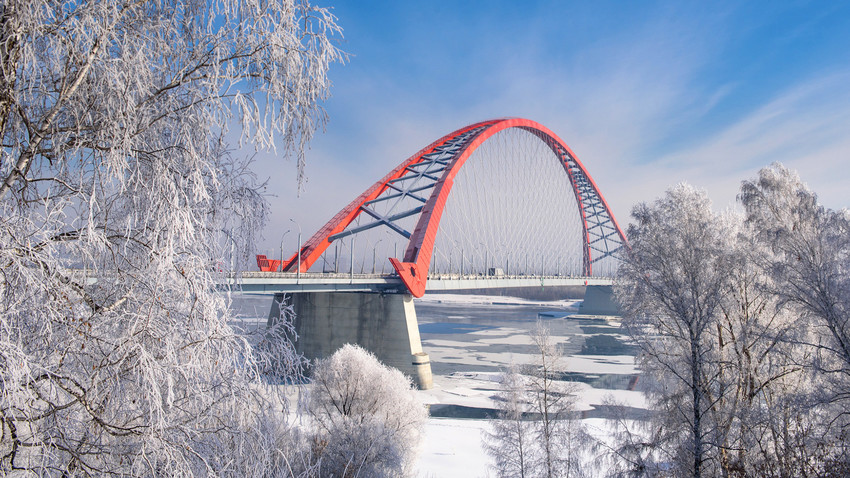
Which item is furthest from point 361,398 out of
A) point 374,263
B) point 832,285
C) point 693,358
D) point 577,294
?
point 577,294

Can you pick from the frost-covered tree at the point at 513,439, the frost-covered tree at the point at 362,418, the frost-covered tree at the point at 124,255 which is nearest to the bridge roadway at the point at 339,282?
the frost-covered tree at the point at 362,418

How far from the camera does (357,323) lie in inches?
1224

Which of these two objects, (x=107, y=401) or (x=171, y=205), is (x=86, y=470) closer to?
(x=107, y=401)

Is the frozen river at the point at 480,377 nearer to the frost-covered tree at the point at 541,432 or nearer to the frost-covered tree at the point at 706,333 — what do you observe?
the frost-covered tree at the point at 541,432

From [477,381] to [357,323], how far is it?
8449 mm

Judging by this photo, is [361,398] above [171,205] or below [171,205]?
below

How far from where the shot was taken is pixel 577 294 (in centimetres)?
12838

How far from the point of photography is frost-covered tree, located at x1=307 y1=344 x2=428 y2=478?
14.6 m

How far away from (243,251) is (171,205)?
0.79 meters

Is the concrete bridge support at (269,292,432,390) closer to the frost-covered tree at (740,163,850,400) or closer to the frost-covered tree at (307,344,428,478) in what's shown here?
the frost-covered tree at (307,344,428,478)

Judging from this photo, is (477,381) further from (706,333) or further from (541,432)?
(706,333)

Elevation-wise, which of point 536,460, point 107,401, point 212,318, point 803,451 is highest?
point 212,318

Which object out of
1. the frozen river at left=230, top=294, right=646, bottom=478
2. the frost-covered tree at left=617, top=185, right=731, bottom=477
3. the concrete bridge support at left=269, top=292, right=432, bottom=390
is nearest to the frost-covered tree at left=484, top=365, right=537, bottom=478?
the frozen river at left=230, top=294, right=646, bottom=478

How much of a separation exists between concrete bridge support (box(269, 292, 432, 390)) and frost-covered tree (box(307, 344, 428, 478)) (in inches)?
370
